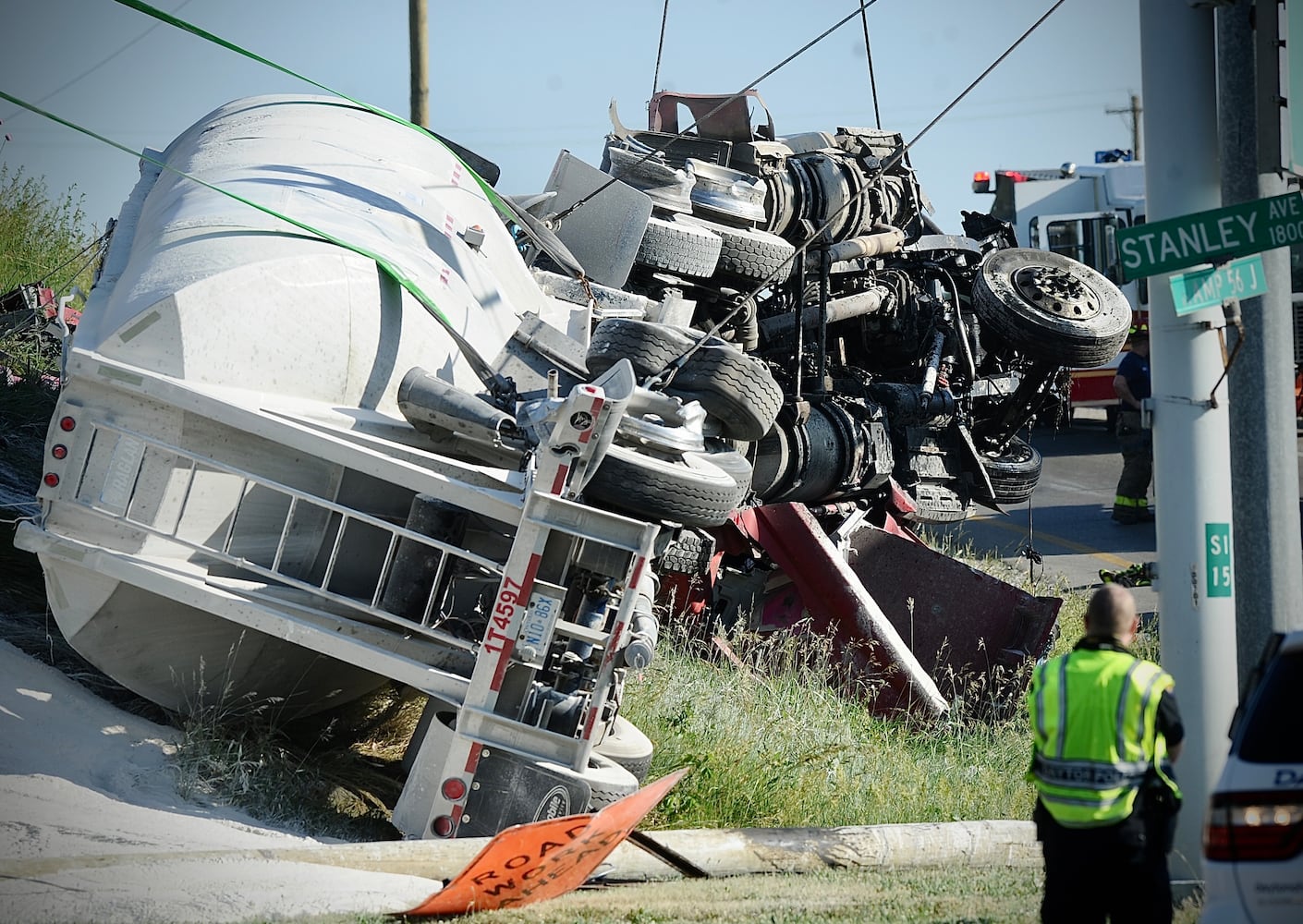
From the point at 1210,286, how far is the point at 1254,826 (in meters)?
2.20

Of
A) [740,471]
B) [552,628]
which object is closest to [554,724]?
[552,628]

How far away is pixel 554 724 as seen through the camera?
463 centimetres

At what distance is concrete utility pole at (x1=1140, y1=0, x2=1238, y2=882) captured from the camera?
4648 mm

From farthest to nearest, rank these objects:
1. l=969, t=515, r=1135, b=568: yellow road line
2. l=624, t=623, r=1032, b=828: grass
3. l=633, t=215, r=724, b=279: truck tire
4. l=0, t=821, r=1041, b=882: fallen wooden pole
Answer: l=969, t=515, r=1135, b=568: yellow road line → l=633, t=215, r=724, b=279: truck tire → l=624, t=623, r=1032, b=828: grass → l=0, t=821, r=1041, b=882: fallen wooden pole

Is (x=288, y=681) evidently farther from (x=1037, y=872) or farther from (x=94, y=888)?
(x=1037, y=872)

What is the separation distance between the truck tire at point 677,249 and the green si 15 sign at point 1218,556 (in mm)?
A: 4069

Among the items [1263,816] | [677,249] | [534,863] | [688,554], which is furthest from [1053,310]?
[1263,816]

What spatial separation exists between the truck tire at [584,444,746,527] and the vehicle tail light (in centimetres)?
231

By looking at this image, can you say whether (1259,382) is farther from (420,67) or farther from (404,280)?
(420,67)

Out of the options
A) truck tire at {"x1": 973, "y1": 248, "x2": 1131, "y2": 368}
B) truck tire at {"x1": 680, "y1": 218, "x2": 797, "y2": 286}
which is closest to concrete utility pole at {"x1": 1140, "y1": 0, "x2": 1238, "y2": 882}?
truck tire at {"x1": 680, "y1": 218, "x2": 797, "y2": 286}

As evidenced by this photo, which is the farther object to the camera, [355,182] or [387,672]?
[355,182]

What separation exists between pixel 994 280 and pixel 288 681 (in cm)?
598

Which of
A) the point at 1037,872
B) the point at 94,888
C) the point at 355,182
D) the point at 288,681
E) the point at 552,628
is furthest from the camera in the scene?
the point at 355,182

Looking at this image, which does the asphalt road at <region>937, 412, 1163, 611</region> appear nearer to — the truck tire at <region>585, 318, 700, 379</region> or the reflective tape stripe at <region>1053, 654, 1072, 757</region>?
the truck tire at <region>585, 318, 700, 379</region>
